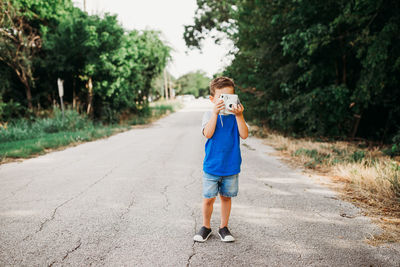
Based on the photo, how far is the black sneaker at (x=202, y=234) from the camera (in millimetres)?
2523

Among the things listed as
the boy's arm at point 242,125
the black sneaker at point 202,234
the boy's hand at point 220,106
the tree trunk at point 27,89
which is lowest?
the black sneaker at point 202,234

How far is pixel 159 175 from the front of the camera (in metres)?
4.89

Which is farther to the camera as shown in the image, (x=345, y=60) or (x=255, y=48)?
(x=255, y=48)

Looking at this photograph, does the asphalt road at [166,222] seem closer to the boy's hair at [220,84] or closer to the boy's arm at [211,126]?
the boy's arm at [211,126]

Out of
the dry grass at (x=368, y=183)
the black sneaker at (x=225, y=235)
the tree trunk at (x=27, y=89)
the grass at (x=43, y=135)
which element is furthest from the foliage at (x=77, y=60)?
the black sneaker at (x=225, y=235)

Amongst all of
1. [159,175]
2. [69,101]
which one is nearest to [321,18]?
[159,175]

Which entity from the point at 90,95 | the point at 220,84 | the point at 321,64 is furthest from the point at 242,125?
the point at 90,95

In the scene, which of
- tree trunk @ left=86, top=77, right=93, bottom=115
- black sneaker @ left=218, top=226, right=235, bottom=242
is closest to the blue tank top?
black sneaker @ left=218, top=226, right=235, bottom=242

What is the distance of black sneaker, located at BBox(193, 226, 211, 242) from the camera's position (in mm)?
2523

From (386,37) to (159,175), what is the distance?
20.5 ft

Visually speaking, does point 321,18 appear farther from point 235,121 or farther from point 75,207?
point 75,207

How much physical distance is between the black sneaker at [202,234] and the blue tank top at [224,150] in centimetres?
63

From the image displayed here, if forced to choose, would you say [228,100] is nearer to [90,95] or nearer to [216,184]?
[216,184]

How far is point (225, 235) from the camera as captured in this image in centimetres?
253
